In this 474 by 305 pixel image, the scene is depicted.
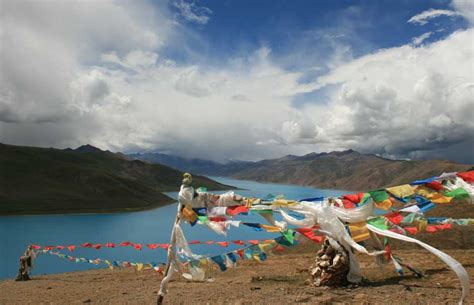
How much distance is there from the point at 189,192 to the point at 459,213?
28.0 m

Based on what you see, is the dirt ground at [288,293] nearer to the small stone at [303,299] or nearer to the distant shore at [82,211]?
the small stone at [303,299]

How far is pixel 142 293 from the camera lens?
11.3 meters

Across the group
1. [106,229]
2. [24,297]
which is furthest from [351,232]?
[106,229]

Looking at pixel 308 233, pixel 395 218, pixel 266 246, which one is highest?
pixel 395 218

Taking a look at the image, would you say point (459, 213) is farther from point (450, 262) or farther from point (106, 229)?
point (106, 229)

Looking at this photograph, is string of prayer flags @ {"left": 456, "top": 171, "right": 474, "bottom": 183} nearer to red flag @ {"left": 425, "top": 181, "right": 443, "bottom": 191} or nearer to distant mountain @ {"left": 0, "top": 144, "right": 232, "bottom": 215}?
red flag @ {"left": 425, "top": 181, "right": 443, "bottom": 191}

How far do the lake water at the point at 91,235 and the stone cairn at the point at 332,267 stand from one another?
27434 millimetres

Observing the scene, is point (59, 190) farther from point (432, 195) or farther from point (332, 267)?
point (432, 195)

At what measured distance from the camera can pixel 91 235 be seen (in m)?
63.6

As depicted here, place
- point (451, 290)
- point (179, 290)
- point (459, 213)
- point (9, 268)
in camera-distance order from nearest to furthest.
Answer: point (451, 290) < point (179, 290) < point (459, 213) < point (9, 268)

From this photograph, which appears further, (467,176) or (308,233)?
(467,176)

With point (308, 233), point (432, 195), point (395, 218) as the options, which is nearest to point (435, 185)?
point (432, 195)

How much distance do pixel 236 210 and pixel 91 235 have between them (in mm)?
60747

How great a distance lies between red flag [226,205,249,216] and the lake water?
90.9ft
